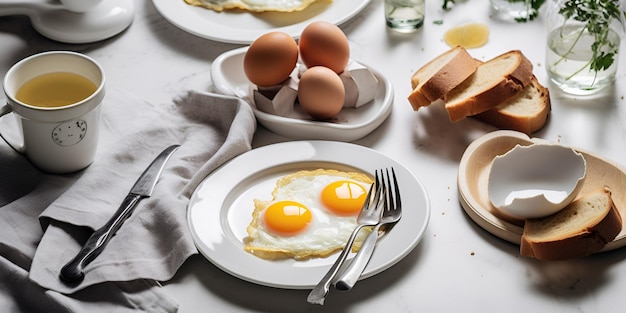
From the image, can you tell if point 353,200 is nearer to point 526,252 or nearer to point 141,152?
point 526,252

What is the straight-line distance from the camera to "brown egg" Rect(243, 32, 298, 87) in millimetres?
1766

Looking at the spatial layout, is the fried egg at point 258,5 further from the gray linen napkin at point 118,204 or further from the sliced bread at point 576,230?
→ the sliced bread at point 576,230

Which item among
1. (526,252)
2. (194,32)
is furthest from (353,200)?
(194,32)

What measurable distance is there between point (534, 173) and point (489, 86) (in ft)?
0.91

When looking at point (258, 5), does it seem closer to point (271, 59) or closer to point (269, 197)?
point (271, 59)

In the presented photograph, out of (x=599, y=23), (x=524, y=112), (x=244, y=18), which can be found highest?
(x=599, y=23)

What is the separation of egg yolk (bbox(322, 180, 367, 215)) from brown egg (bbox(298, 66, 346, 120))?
0.79ft

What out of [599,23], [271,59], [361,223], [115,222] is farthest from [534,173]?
[115,222]

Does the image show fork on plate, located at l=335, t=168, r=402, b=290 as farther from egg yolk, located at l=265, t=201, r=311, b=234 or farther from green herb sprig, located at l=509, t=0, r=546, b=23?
green herb sprig, located at l=509, t=0, r=546, b=23

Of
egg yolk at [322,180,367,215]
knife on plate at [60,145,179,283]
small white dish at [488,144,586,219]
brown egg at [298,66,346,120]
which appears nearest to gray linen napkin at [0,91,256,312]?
knife on plate at [60,145,179,283]

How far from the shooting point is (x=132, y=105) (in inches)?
74.5

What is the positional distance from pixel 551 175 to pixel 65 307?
92 cm

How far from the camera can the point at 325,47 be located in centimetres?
180

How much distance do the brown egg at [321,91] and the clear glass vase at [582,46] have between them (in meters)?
0.53
